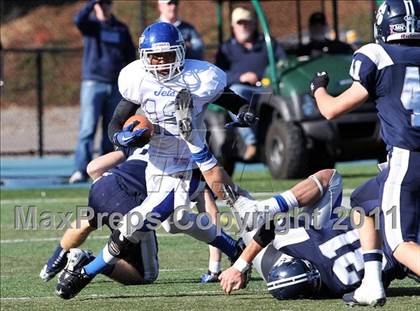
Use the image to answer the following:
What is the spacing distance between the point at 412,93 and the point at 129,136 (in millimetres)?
1457

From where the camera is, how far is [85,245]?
8062 millimetres

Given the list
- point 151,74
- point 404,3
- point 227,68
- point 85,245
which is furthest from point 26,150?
point 404,3

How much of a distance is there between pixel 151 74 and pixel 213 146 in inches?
177

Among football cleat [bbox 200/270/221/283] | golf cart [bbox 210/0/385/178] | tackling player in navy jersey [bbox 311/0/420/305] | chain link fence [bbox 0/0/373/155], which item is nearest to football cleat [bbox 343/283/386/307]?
tackling player in navy jersey [bbox 311/0/420/305]

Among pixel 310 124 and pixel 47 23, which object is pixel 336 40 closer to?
pixel 310 124

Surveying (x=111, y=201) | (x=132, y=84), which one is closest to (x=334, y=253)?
(x=111, y=201)

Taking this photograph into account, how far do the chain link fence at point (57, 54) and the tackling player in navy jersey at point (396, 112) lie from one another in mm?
9027

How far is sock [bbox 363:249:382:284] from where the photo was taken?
543 centimetres

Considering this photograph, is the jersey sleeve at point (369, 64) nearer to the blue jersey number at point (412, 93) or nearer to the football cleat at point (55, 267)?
the blue jersey number at point (412, 93)

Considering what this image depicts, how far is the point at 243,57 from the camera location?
11.7 meters

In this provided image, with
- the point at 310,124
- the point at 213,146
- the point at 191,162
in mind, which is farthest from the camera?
the point at 310,124

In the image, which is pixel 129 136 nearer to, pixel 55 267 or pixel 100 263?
pixel 100 263

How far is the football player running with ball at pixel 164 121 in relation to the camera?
6.00m

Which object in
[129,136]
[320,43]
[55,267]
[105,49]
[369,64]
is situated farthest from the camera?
[320,43]
